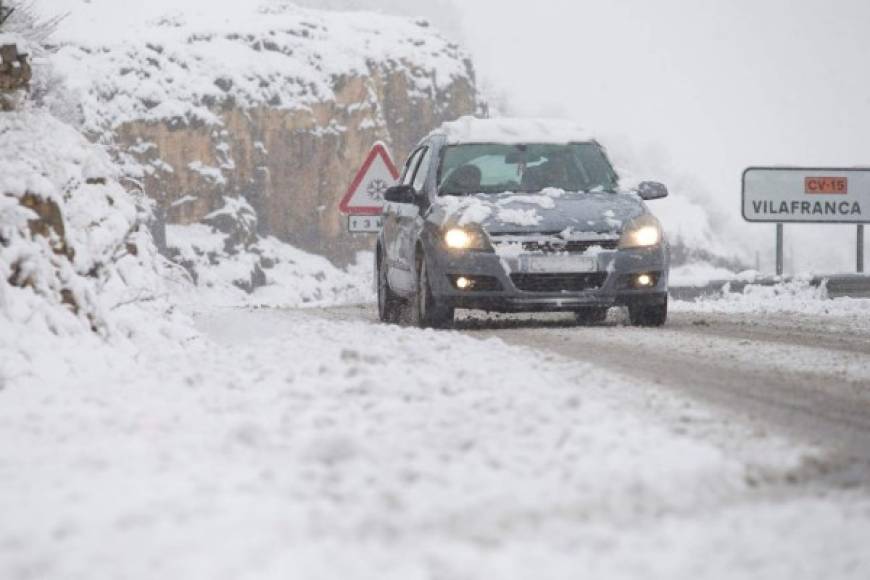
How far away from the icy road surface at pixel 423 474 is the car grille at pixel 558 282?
392 cm

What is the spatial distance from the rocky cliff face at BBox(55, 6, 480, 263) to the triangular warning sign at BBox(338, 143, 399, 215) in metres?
142

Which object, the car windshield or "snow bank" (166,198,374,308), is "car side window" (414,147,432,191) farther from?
"snow bank" (166,198,374,308)

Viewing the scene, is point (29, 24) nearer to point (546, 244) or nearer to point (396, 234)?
point (396, 234)

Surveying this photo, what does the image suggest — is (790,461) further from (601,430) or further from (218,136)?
(218,136)

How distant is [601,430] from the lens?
4.37 m

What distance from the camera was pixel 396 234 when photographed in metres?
12.2

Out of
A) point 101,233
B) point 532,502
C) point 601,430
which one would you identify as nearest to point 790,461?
point 601,430

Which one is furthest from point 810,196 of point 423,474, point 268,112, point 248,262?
point 268,112

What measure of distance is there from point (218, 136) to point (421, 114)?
1371 inches

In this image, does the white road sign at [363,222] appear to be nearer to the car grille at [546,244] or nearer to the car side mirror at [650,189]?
the car side mirror at [650,189]

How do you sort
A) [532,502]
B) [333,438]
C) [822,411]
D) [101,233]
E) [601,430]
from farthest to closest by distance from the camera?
1. [101,233]
2. [822,411]
3. [601,430]
4. [333,438]
5. [532,502]

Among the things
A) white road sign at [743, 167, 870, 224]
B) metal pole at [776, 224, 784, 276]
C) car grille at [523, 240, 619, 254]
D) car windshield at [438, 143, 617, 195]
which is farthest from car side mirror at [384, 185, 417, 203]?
white road sign at [743, 167, 870, 224]

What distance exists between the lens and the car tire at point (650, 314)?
11.0 meters

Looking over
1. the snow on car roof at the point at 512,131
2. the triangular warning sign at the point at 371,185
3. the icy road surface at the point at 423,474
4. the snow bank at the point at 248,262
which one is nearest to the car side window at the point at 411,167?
the snow on car roof at the point at 512,131
